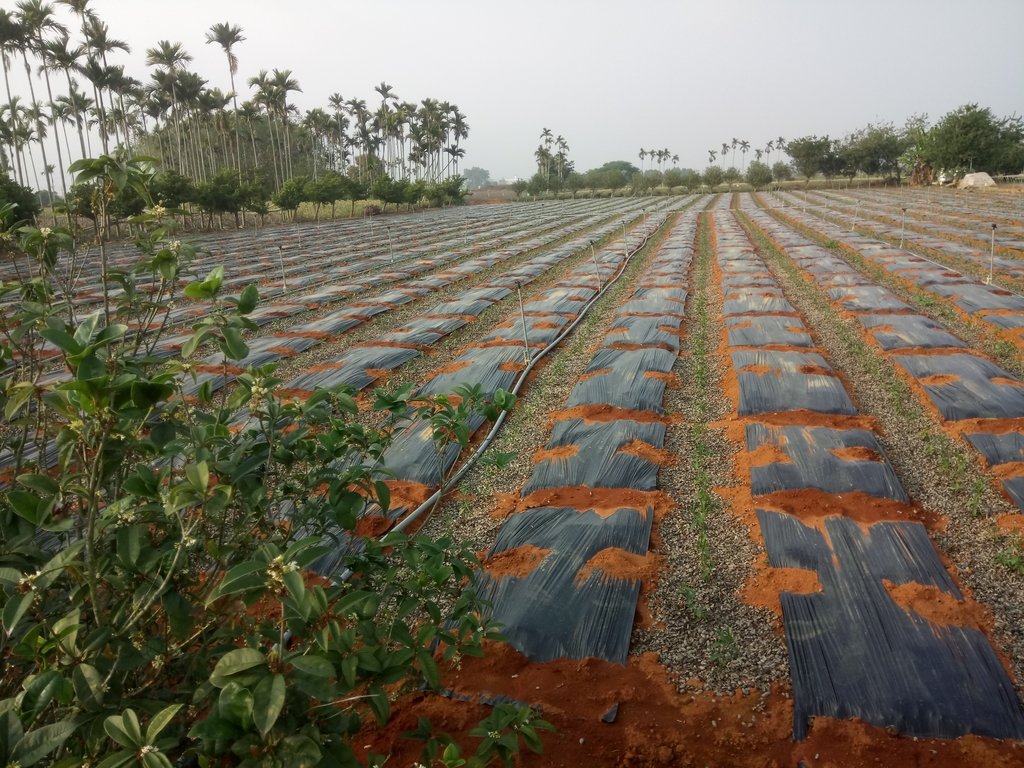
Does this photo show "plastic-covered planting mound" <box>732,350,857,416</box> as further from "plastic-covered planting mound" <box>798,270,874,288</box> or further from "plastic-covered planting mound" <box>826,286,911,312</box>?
"plastic-covered planting mound" <box>798,270,874,288</box>

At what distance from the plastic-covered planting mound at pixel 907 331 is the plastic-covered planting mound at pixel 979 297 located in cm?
106

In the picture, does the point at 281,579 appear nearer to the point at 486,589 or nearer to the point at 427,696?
the point at 427,696

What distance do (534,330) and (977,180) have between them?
40729 millimetres

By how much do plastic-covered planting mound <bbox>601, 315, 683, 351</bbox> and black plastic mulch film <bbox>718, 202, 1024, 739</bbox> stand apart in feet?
11.8

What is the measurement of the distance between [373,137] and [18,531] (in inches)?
2293

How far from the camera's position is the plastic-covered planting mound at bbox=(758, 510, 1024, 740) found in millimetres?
2564

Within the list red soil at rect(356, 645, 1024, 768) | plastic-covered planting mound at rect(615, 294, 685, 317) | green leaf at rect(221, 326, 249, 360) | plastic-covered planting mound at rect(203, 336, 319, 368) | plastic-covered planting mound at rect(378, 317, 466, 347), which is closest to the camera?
green leaf at rect(221, 326, 249, 360)

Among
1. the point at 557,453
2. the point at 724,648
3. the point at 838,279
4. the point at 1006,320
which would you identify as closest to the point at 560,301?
the point at 838,279

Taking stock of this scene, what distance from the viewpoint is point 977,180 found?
118 feet

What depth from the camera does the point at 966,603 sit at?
319cm

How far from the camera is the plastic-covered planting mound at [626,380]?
6191mm

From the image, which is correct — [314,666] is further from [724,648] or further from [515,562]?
[515,562]

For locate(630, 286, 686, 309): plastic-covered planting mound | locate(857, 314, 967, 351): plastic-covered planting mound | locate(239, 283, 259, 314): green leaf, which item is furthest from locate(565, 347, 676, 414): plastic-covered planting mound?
locate(239, 283, 259, 314): green leaf

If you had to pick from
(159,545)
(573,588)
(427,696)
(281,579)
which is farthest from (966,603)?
(159,545)
